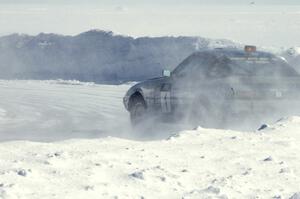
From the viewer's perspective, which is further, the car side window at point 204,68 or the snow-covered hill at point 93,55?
the snow-covered hill at point 93,55

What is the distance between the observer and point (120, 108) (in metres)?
19.6

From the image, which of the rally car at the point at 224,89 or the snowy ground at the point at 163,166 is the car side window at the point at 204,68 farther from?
the snowy ground at the point at 163,166

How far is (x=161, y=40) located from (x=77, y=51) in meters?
5.55

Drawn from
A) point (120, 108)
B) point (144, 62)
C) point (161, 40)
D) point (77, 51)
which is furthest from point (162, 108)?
point (77, 51)

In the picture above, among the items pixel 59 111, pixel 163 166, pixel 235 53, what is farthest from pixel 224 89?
pixel 59 111

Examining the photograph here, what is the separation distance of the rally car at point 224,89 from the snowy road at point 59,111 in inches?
51.5

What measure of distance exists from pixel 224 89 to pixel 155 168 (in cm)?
495

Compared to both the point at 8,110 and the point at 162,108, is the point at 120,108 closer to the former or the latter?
the point at 8,110

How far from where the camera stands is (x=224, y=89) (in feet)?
43.1

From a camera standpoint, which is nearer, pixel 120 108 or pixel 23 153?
pixel 23 153

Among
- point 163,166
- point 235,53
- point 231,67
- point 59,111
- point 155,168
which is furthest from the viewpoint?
point 59,111

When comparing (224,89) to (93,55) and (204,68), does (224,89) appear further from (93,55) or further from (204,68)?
(93,55)

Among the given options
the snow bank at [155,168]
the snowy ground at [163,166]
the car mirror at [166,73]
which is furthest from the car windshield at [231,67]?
the snow bank at [155,168]

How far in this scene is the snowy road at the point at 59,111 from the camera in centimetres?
1502
